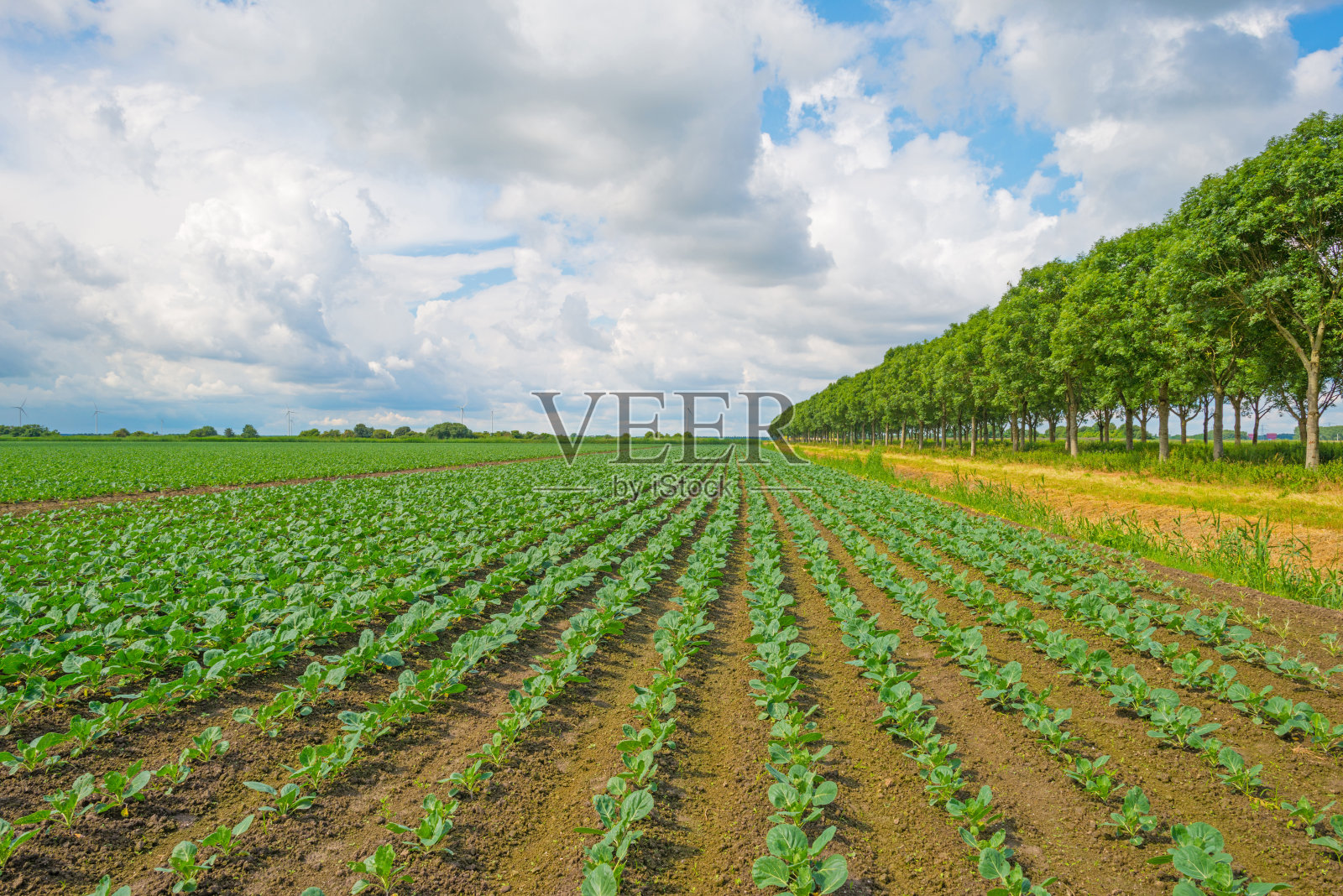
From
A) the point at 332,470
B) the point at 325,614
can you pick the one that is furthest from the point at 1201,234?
the point at 332,470

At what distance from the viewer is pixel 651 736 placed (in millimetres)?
4332

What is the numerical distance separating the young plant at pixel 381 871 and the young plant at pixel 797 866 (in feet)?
6.49

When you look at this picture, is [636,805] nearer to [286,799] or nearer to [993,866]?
[993,866]

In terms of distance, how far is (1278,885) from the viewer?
265 cm

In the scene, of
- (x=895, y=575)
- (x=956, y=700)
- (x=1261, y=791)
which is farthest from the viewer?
(x=895, y=575)

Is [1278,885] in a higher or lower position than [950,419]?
lower

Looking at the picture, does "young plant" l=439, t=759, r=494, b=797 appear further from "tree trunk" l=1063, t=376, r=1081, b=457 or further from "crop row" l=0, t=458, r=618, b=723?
"tree trunk" l=1063, t=376, r=1081, b=457

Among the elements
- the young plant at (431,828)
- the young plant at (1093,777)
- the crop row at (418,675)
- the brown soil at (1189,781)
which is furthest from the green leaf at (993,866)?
the crop row at (418,675)

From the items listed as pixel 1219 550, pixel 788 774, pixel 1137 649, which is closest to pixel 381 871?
pixel 788 774

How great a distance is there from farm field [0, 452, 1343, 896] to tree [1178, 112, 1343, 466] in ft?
63.7

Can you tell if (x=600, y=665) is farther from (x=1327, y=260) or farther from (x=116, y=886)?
(x=1327, y=260)

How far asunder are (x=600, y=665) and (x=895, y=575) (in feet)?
17.3

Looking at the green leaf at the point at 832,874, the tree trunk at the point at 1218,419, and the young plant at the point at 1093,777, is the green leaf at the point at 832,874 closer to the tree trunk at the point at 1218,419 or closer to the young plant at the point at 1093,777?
the young plant at the point at 1093,777

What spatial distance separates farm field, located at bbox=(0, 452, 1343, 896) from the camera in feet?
10.9
